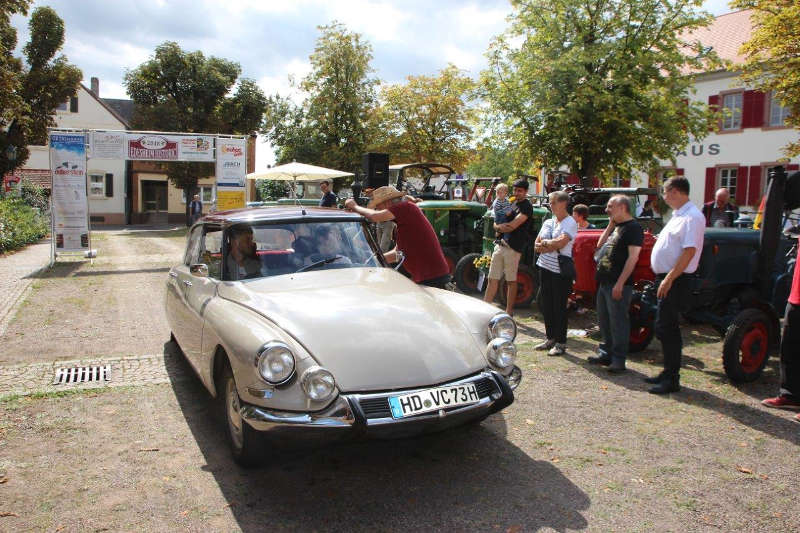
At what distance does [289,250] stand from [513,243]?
4.02 meters

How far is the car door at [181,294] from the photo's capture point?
5.12 meters

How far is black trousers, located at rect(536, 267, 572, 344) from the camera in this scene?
647 centimetres

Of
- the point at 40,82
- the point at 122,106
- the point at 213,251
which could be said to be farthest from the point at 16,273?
the point at 122,106

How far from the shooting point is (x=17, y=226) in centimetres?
1873

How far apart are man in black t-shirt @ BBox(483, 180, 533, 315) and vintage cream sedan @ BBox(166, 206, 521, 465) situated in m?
3.19

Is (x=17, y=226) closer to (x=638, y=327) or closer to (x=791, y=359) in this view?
(x=638, y=327)

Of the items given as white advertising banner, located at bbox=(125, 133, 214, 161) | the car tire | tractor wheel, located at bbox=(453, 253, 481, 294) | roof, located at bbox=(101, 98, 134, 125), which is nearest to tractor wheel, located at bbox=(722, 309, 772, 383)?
the car tire

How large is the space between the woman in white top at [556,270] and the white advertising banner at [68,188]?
11.9 meters

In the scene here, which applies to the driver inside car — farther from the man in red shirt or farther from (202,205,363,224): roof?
the man in red shirt

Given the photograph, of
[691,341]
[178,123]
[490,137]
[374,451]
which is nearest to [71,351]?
[374,451]

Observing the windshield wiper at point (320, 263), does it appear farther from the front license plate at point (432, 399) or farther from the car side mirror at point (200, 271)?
the front license plate at point (432, 399)

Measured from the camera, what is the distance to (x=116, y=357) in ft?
21.1

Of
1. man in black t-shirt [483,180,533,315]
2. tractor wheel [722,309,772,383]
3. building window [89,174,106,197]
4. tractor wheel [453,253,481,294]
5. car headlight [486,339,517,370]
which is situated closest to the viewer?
car headlight [486,339,517,370]

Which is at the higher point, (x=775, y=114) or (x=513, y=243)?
(x=775, y=114)
